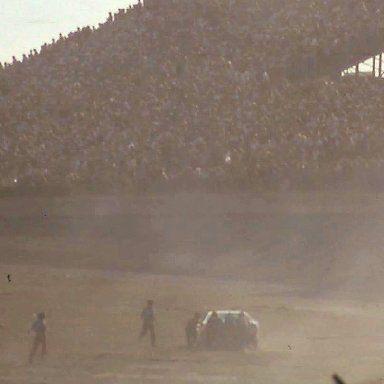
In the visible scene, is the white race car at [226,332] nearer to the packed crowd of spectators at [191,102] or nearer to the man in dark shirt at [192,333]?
the man in dark shirt at [192,333]

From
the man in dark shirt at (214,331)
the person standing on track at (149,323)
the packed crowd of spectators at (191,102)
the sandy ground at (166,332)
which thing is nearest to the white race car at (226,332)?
the man in dark shirt at (214,331)

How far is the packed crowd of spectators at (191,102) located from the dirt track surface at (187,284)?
185cm

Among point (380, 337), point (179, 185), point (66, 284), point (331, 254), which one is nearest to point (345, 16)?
point (179, 185)

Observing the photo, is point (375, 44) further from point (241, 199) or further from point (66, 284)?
point (66, 284)

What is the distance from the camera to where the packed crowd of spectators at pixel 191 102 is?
51.3 meters

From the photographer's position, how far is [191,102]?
5588 cm

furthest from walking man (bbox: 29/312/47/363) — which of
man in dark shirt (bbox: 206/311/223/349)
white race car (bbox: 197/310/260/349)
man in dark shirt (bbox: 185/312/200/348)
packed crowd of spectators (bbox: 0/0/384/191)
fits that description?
packed crowd of spectators (bbox: 0/0/384/191)

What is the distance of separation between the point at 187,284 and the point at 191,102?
51.3 ft

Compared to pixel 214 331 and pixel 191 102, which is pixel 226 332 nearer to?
pixel 214 331

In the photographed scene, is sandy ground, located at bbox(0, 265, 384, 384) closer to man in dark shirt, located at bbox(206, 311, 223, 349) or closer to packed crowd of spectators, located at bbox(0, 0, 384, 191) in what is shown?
man in dark shirt, located at bbox(206, 311, 223, 349)

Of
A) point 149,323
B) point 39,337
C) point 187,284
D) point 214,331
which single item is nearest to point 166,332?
point 149,323

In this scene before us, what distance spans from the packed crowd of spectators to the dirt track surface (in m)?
1.85

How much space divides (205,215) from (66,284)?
8.59 metres

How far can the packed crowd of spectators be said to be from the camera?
168 feet
